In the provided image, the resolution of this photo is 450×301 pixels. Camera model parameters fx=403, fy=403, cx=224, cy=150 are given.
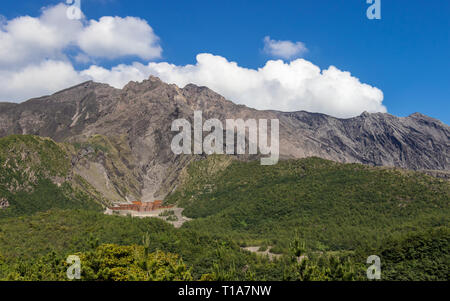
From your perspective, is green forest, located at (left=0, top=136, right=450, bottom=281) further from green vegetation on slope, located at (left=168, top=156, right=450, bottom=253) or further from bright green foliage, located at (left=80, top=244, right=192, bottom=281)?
green vegetation on slope, located at (left=168, top=156, right=450, bottom=253)

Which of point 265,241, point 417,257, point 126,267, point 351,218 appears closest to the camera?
point 126,267

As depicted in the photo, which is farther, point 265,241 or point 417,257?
point 265,241

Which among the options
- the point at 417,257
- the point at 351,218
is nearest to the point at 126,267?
the point at 417,257

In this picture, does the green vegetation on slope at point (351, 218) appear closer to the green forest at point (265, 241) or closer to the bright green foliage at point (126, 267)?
the green forest at point (265, 241)

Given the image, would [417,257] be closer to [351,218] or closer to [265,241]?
[265,241]

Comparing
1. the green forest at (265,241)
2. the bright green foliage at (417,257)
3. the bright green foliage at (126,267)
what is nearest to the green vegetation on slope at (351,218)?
the green forest at (265,241)

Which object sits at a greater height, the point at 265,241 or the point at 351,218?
the point at 351,218

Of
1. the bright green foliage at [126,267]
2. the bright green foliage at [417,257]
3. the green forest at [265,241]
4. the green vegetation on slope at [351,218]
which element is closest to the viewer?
the bright green foliage at [126,267]

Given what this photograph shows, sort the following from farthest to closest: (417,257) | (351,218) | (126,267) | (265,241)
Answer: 1. (351,218)
2. (265,241)
3. (417,257)
4. (126,267)

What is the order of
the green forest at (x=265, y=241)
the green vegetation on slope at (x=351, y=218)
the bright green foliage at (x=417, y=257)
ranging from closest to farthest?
1. the green forest at (x=265, y=241)
2. the bright green foliage at (x=417, y=257)
3. the green vegetation on slope at (x=351, y=218)

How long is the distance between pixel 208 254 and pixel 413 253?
183ft

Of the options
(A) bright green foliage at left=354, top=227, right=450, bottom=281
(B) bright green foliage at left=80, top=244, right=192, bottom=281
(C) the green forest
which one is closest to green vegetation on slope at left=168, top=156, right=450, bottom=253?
(C) the green forest
